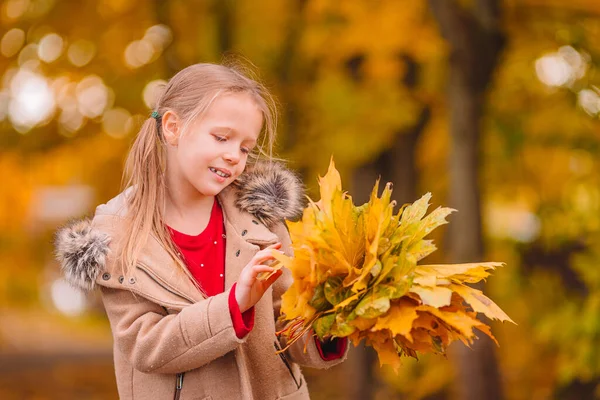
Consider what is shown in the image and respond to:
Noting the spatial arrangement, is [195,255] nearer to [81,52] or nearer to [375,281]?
[375,281]

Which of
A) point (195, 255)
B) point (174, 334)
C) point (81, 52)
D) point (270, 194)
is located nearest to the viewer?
point (174, 334)

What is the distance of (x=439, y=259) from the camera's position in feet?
30.2

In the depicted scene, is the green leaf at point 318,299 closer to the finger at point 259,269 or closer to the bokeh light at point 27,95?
the finger at point 259,269

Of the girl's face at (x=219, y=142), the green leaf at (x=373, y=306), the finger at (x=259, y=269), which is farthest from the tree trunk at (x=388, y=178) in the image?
the green leaf at (x=373, y=306)

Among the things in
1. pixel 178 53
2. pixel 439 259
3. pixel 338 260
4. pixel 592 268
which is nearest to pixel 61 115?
pixel 178 53

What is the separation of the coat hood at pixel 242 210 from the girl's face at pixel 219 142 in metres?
0.18

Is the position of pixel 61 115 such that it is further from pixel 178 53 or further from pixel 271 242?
pixel 271 242

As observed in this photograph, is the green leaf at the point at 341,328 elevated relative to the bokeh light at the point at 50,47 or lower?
lower

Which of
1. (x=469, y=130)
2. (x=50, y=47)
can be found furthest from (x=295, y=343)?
(x=50, y=47)

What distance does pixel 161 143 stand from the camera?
2.60m

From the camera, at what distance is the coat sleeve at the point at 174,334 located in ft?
7.45

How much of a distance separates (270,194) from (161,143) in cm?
37

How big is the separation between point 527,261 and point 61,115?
5029mm

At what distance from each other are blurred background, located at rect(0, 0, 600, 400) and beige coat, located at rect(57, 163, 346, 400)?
308 centimetres
